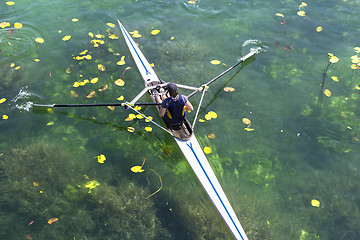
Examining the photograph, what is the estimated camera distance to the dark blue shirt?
18.6ft

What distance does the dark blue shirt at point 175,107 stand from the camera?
5.66m

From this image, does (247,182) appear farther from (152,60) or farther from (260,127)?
(152,60)

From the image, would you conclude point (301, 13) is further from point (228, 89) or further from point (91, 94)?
point (91, 94)

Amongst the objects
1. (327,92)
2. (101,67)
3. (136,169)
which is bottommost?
(136,169)

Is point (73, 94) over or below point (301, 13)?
below

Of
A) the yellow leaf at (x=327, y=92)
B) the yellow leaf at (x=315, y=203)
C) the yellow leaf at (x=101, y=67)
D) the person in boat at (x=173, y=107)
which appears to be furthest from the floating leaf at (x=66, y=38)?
the yellow leaf at (x=315, y=203)

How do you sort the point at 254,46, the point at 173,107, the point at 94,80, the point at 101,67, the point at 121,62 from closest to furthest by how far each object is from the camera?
the point at 173,107
the point at 94,80
the point at 101,67
the point at 121,62
the point at 254,46

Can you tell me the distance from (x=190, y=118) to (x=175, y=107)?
1.26 metres

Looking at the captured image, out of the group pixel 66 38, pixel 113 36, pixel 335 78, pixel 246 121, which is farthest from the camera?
pixel 113 36

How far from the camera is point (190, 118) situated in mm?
6922

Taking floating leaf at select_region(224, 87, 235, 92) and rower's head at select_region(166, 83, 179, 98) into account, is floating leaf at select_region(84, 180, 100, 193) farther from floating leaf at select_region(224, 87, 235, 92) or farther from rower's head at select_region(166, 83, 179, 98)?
floating leaf at select_region(224, 87, 235, 92)

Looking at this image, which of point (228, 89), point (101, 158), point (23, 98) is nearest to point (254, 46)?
point (228, 89)

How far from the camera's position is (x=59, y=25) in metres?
9.31

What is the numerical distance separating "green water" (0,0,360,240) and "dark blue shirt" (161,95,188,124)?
A: 710 mm
